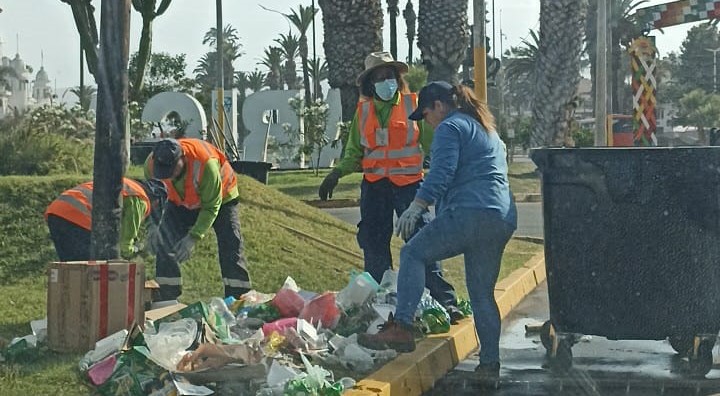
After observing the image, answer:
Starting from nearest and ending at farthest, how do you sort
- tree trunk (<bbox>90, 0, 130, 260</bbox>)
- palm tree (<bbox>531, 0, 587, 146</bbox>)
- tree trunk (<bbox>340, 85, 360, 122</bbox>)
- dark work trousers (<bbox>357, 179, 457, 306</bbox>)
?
tree trunk (<bbox>90, 0, 130, 260</bbox>), dark work trousers (<bbox>357, 179, 457, 306</bbox>), palm tree (<bbox>531, 0, 587, 146</bbox>), tree trunk (<bbox>340, 85, 360, 122</bbox>)

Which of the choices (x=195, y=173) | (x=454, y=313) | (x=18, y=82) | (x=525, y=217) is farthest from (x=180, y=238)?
(x=18, y=82)

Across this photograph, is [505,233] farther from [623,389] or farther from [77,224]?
[77,224]

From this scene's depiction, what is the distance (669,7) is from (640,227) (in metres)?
13.8

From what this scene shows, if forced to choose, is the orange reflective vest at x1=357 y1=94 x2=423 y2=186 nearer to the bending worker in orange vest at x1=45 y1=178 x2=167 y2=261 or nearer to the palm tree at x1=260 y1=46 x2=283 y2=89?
the bending worker in orange vest at x1=45 y1=178 x2=167 y2=261

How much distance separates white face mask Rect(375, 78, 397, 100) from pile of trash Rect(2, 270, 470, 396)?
128 cm

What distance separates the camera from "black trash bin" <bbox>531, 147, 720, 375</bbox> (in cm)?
638

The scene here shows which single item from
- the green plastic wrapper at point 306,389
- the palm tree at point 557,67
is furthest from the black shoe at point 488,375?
the palm tree at point 557,67

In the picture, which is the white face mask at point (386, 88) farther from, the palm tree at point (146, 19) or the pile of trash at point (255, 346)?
the palm tree at point (146, 19)

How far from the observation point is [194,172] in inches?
293

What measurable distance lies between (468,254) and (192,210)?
215cm

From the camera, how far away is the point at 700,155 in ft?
21.0

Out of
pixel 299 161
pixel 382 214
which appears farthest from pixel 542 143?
pixel 382 214

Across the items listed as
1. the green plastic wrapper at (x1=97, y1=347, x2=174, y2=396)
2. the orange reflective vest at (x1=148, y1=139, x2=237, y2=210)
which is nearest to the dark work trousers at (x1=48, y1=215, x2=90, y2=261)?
the orange reflective vest at (x1=148, y1=139, x2=237, y2=210)

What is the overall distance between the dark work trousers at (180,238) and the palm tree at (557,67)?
62.7 ft
